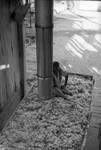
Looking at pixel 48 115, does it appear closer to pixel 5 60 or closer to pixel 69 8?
pixel 5 60

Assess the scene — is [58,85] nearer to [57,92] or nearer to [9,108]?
[57,92]

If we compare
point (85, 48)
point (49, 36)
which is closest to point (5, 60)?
point (49, 36)

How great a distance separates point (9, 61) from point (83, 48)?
441 cm

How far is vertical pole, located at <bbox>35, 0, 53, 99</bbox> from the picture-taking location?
297 cm

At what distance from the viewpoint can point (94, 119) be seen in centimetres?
357

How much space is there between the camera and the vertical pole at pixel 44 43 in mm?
2969

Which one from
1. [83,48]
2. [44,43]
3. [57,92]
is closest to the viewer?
[44,43]

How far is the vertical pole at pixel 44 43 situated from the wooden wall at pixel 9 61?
0.31 metres

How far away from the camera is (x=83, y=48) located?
23.4 feet

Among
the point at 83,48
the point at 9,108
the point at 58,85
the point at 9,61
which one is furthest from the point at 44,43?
the point at 83,48

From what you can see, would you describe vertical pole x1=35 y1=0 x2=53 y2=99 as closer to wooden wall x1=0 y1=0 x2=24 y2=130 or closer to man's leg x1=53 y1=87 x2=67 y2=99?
man's leg x1=53 y1=87 x2=67 y2=99

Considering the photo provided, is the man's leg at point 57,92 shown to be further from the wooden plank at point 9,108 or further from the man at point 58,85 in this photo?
the wooden plank at point 9,108

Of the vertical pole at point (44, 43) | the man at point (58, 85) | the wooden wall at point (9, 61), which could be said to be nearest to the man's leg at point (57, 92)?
the man at point (58, 85)

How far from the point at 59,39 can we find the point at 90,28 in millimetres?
2268
